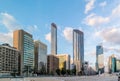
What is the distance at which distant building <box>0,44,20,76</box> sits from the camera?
6663 inches

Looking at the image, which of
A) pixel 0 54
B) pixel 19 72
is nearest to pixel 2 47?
pixel 0 54

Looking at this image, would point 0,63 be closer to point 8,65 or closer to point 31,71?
point 8,65

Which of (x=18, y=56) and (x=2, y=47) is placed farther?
(x=18, y=56)

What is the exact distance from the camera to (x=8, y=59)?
585ft

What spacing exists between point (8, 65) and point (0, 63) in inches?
472

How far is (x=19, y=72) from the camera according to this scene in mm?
190250

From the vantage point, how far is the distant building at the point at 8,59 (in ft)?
555

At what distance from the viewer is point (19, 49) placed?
19938 centimetres

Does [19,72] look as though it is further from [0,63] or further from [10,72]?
[0,63]

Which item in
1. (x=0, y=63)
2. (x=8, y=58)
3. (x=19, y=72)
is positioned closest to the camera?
(x=0, y=63)

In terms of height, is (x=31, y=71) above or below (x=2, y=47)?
below

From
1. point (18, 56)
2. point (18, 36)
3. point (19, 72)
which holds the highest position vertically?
point (18, 36)

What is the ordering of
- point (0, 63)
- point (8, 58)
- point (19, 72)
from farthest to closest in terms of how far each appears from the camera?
point (19, 72) → point (8, 58) → point (0, 63)

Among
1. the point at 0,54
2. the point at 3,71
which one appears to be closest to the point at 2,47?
the point at 0,54
